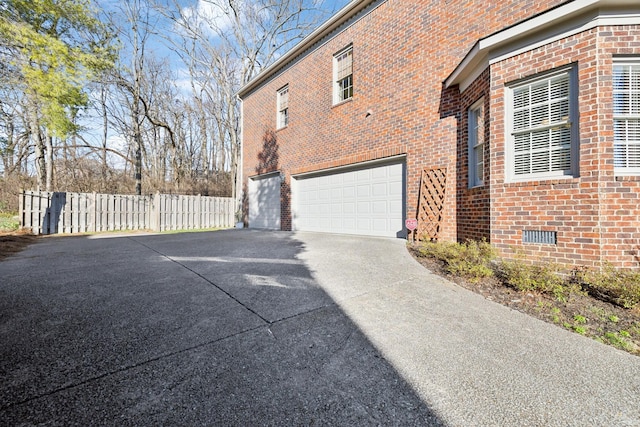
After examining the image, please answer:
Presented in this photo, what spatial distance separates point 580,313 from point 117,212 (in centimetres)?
1409

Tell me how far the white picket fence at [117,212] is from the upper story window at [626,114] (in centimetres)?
1357

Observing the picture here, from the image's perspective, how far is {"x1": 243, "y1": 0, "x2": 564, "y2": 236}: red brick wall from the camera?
576 centimetres

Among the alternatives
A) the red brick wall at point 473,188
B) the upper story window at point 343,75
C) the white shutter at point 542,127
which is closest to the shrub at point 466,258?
the red brick wall at point 473,188

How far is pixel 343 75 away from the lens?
8250 millimetres

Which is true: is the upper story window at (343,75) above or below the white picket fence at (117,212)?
above

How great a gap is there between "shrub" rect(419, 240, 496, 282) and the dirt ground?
184 mm

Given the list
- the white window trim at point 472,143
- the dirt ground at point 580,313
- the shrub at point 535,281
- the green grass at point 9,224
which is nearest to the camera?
the dirt ground at point 580,313

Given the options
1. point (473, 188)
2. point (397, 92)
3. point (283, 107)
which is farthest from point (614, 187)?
point (283, 107)

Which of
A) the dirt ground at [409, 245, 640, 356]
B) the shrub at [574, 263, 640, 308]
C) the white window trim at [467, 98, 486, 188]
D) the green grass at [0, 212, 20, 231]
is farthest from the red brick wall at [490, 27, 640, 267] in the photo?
the green grass at [0, 212, 20, 231]

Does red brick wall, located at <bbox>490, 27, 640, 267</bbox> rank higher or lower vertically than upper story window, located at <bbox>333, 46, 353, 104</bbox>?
lower

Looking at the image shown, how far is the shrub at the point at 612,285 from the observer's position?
2713 mm

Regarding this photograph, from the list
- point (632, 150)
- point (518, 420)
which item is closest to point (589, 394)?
point (518, 420)

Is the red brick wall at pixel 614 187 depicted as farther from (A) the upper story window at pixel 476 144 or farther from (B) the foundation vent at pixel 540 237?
(A) the upper story window at pixel 476 144

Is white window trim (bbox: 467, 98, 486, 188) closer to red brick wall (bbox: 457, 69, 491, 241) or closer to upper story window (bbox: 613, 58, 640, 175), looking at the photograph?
red brick wall (bbox: 457, 69, 491, 241)
